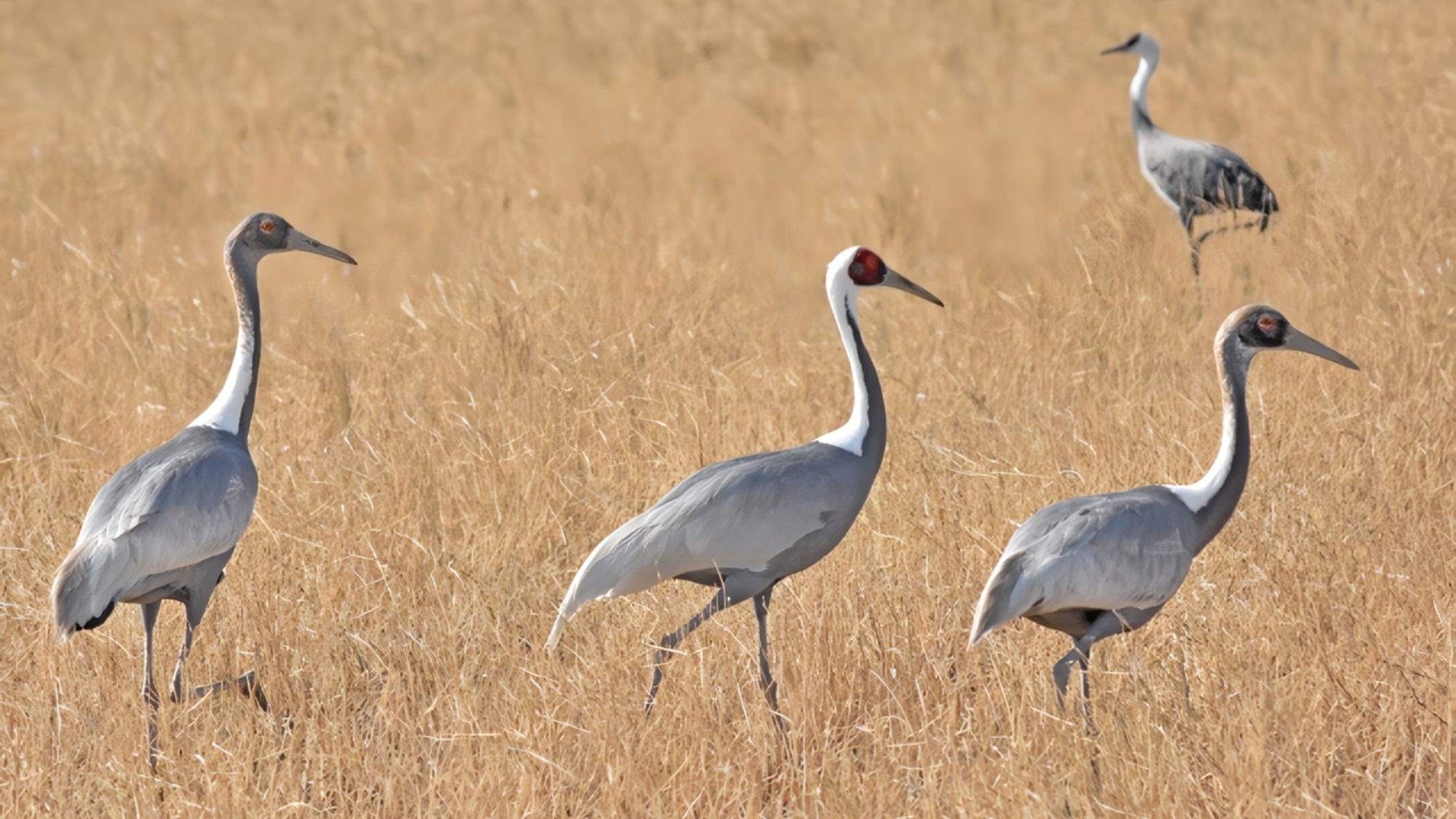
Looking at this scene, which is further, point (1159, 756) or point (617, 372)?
point (617, 372)

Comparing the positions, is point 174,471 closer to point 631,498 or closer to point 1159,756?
point 631,498

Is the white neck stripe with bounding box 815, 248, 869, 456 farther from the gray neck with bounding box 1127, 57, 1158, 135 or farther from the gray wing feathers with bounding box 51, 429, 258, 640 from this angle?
the gray neck with bounding box 1127, 57, 1158, 135

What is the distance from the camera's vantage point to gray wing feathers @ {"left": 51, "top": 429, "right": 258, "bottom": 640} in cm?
423

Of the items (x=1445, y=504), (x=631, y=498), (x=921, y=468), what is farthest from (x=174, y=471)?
(x=1445, y=504)

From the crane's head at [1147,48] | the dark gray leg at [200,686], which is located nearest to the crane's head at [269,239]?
the dark gray leg at [200,686]

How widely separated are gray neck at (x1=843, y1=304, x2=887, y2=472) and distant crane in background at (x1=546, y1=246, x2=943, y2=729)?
0.01 meters

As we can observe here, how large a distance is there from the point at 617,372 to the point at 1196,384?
2.17m

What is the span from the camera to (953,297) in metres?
8.31

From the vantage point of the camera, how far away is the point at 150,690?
4.34 meters

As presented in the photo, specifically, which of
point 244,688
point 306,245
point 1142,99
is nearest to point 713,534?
point 244,688

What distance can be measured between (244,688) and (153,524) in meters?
0.49

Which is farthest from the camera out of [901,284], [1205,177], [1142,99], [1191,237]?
[1142,99]

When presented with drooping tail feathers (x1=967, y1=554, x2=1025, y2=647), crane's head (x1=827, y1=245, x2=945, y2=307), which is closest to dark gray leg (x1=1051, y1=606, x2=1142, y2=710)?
drooping tail feathers (x1=967, y1=554, x2=1025, y2=647)

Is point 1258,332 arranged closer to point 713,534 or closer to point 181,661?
point 713,534
